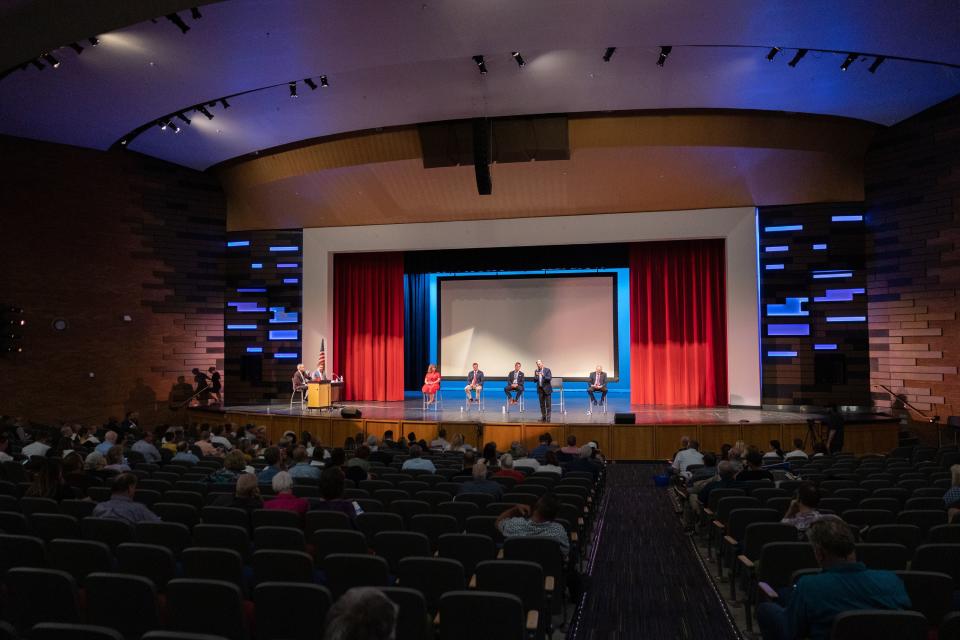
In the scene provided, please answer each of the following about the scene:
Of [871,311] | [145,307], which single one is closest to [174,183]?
[145,307]

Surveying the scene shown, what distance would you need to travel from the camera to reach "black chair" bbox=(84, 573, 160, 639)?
10.2 feet

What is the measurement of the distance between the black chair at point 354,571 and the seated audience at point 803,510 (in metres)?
2.92

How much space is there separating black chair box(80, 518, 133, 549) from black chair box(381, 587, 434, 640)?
7.41 feet

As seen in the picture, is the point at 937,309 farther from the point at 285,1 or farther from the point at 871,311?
the point at 285,1

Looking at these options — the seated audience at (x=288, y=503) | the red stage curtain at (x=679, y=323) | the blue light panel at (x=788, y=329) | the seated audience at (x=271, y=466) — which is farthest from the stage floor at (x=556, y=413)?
the seated audience at (x=288, y=503)

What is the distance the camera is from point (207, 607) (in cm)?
305

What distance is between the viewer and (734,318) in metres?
16.2

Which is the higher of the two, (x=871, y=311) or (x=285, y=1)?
(x=285, y=1)

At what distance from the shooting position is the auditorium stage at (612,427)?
1315cm

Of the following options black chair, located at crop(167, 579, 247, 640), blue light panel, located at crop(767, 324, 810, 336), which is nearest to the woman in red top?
blue light panel, located at crop(767, 324, 810, 336)

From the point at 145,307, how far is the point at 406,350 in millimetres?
7467

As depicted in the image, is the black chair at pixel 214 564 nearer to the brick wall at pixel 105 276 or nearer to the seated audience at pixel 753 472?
the seated audience at pixel 753 472

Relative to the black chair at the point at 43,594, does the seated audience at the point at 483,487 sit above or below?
below

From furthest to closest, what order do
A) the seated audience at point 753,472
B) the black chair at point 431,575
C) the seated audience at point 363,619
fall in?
the seated audience at point 753,472
the black chair at point 431,575
the seated audience at point 363,619
